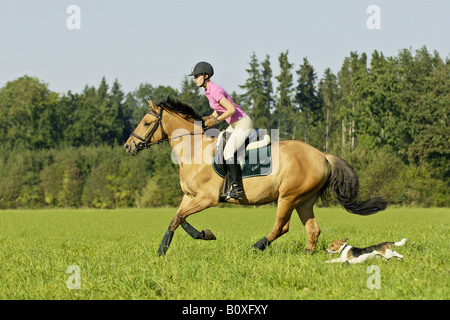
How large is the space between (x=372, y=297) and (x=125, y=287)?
3.12 m

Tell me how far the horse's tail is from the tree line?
34990mm

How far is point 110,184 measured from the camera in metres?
52.8

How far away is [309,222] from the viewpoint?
1120 cm

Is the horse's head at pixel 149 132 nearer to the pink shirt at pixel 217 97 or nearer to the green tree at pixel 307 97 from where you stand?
the pink shirt at pixel 217 97

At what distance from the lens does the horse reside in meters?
10.6

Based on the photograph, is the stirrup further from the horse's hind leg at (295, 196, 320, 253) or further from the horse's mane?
the horse's mane

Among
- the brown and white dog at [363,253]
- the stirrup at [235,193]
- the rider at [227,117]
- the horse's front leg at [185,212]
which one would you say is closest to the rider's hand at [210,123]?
the rider at [227,117]

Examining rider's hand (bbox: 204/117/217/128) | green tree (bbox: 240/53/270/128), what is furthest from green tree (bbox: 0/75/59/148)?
rider's hand (bbox: 204/117/217/128)

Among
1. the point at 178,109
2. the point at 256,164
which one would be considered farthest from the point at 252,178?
the point at 178,109

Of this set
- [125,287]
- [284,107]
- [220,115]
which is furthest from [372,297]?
[284,107]

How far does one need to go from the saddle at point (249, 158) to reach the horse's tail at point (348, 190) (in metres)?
1.53

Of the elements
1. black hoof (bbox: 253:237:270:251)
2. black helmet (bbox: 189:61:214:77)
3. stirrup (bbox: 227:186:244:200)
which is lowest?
black hoof (bbox: 253:237:270:251)

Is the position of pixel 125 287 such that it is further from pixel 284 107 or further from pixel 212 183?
pixel 284 107

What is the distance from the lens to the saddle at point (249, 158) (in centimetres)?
1058
